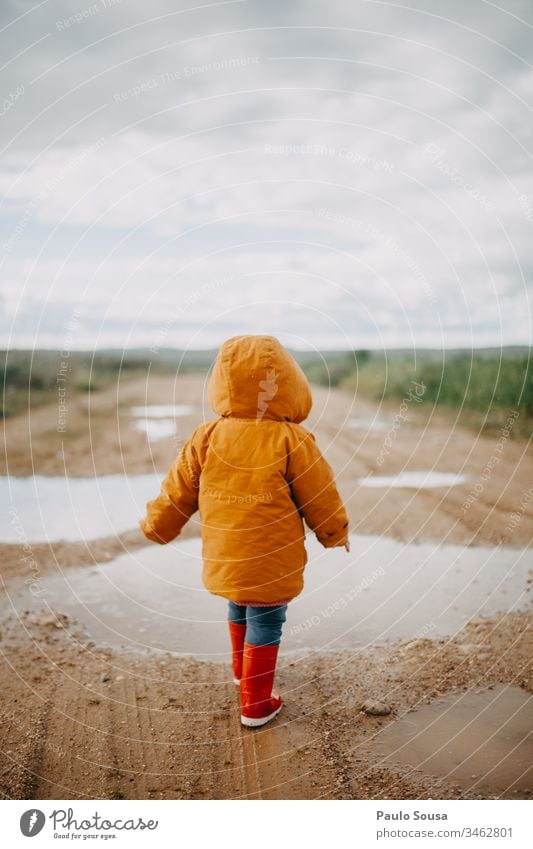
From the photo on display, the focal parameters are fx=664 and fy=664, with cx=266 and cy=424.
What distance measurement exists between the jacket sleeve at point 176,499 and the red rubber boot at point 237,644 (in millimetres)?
421

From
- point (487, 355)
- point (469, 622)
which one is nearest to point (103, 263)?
point (469, 622)

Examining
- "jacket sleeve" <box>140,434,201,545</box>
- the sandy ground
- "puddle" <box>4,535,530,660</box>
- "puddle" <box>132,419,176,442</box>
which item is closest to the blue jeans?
the sandy ground

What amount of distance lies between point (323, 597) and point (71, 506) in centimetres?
246

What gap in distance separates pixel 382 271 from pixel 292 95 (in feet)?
3.32

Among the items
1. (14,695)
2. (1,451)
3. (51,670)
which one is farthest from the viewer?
(1,451)

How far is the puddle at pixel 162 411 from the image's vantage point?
32.0ft

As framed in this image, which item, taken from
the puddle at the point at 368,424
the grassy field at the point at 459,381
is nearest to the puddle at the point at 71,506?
the grassy field at the point at 459,381

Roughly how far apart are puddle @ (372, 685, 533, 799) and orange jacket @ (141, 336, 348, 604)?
2.03 ft

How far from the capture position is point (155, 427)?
862cm

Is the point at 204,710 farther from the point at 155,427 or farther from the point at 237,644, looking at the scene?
the point at 155,427

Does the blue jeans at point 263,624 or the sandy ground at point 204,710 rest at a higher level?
the blue jeans at point 263,624

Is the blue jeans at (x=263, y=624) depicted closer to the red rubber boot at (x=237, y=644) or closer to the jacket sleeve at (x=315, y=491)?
the red rubber boot at (x=237, y=644)

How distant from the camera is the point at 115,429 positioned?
27.4 feet

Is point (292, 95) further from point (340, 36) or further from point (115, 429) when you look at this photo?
point (115, 429)
